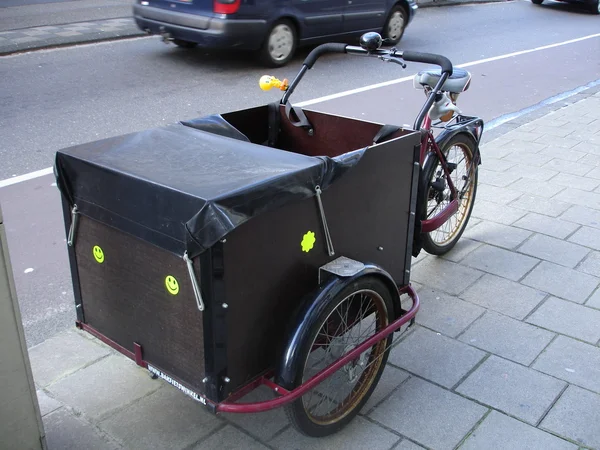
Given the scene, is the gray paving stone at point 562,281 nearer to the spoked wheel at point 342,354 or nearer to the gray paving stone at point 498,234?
the gray paving stone at point 498,234

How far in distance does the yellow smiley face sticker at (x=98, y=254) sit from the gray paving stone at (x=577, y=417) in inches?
76.6

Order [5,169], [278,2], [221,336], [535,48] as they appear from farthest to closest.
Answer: [535,48] < [278,2] < [5,169] < [221,336]

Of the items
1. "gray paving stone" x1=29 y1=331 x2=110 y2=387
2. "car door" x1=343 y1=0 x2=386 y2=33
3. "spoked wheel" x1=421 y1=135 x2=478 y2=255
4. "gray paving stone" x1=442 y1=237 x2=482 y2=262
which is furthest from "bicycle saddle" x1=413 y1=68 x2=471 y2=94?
"car door" x1=343 y1=0 x2=386 y2=33

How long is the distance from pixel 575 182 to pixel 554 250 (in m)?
1.49

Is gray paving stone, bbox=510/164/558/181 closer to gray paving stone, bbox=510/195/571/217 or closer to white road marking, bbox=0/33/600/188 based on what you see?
gray paving stone, bbox=510/195/571/217

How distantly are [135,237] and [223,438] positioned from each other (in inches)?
37.3

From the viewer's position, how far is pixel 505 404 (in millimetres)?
3008

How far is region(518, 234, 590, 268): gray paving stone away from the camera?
4.38m

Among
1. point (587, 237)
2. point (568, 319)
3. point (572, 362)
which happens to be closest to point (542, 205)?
point (587, 237)

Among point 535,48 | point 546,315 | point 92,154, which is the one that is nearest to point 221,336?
point 92,154

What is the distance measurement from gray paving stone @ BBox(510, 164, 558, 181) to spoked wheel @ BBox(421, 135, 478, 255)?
5.16 ft

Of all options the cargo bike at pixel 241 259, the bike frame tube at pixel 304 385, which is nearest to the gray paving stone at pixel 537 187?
the cargo bike at pixel 241 259

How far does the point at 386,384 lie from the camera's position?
314cm

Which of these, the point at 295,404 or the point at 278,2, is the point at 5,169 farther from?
the point at 278,2
